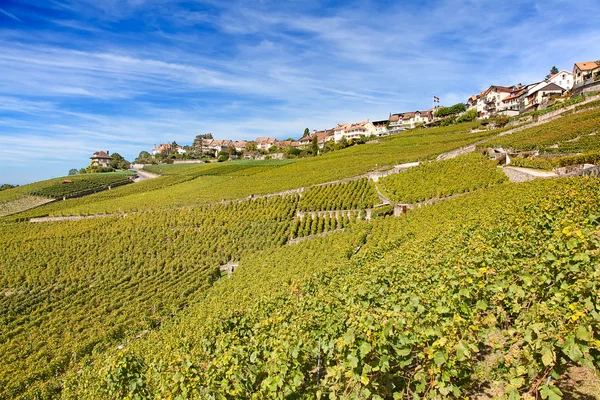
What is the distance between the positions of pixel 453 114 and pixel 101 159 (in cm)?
12025

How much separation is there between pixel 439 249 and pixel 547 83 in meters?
80.3

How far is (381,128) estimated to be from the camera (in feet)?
367

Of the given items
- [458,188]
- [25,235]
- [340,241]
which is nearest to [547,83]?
[458,188]

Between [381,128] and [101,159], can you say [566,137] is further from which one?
[101,159]

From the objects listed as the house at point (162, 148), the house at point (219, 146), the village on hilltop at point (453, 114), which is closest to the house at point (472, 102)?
the village on hilltop at point (453, 114)

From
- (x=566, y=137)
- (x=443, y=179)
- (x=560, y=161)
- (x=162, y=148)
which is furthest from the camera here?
(x=162, y=148)

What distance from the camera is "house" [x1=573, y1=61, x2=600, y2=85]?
62903 mm

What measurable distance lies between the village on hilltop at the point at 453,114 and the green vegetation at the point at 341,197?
1610 inches

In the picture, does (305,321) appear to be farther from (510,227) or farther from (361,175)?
(361,175)

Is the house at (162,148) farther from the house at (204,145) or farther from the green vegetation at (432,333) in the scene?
the green vegetation at (432,333)

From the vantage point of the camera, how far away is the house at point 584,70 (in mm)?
62903

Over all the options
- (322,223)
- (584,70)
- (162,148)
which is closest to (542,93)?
(584,70)

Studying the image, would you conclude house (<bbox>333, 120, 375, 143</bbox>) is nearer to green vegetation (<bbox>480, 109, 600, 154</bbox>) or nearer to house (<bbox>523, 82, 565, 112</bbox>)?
house (<bbox>523, 82, 565, 112</bbox>)

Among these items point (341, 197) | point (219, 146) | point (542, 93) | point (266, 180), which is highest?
point (219, 146)
